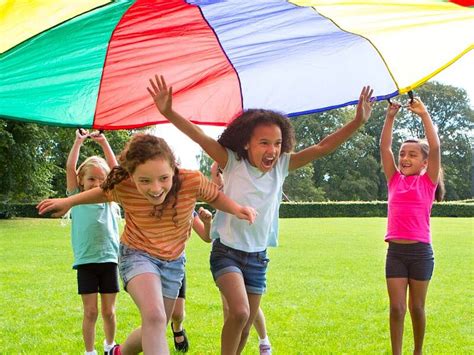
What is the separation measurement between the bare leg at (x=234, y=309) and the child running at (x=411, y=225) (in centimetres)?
117

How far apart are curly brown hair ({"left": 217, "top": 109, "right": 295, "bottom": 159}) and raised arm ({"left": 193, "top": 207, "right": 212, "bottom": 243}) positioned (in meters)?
0.39

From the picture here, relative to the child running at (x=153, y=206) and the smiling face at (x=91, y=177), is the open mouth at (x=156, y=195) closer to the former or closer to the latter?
the child running at (x=153, y=206)

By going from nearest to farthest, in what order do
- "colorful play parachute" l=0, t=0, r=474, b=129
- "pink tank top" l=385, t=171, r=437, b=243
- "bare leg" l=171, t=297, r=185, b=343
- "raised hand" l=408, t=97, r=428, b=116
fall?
"colorful play parachute" l=0, t=0, r=474, b=129, "raised hand" l=408, t=97, r=428, b=116, "pink tank top" l=385, t=171, r=437, b=243, "bare leg" l=171, t=297, r=185, b=343

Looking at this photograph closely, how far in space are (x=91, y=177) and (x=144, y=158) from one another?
1.35 m

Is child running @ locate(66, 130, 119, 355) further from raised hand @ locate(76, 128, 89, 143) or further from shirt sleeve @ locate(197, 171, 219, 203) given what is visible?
shirt sleeve @ locate(197, 171, 219, 203)

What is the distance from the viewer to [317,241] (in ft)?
54.6

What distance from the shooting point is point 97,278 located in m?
4.75

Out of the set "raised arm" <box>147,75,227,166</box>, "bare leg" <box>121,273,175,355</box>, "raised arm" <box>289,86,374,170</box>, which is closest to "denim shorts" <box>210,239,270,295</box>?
"bare leg" <box>121,273,175,355</box>

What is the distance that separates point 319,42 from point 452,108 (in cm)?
6057

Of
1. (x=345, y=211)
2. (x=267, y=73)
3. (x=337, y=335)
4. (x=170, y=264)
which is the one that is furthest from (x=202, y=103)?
(x=345, y=211)

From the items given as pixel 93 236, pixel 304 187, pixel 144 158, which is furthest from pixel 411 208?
pixel 304 187

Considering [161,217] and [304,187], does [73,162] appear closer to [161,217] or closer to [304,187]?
[161,217]

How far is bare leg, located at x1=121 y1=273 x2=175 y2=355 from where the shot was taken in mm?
3279

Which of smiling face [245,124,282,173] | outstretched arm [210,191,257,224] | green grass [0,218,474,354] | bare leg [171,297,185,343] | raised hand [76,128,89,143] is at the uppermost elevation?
raised hand [76,128,89,143]
